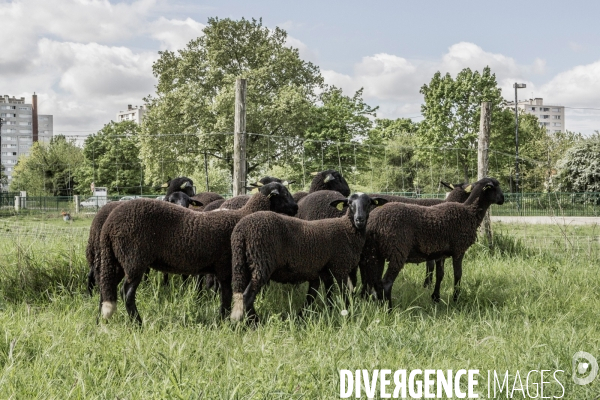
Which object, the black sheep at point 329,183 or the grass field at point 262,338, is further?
the black sheep at point 329,183

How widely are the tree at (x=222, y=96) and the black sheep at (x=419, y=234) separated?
767 inches

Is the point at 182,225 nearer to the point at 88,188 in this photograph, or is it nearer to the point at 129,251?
the point at 129,251

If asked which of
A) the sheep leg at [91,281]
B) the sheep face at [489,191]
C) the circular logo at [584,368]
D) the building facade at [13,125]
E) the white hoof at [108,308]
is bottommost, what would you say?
the circular logo at [584,368]

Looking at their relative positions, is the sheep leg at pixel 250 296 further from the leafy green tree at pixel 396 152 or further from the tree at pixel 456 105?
the tree at pixel 456 105

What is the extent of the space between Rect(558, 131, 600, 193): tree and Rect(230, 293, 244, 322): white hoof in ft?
95.9

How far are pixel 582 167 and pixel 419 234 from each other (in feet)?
93.8

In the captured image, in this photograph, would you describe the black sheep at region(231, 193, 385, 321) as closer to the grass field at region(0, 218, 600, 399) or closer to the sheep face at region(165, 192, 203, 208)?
the grass field at region(0, 218, 600, 399)

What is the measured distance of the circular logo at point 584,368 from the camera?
147 inches

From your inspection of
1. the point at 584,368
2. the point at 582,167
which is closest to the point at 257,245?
the point at 584,368

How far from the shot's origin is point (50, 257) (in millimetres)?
7012

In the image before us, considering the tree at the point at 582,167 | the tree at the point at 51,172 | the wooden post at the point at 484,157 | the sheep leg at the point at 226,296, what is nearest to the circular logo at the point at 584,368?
the sheep leg at the point at 226,296

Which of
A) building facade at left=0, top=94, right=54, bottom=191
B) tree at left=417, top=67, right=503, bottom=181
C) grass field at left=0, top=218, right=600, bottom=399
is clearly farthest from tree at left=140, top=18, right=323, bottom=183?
building facade at left=0, top=94, right=54, bottom=191

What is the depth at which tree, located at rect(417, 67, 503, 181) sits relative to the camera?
127 feet

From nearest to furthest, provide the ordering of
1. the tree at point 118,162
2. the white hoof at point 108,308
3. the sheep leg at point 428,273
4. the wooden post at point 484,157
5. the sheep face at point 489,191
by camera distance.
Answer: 1. the white hoof at point 108,308
2. the sheep face at point 489,191
3. the sheep leg at point 428,273
4. the wooden post at point 484,157
5. the tree at point 118,162
